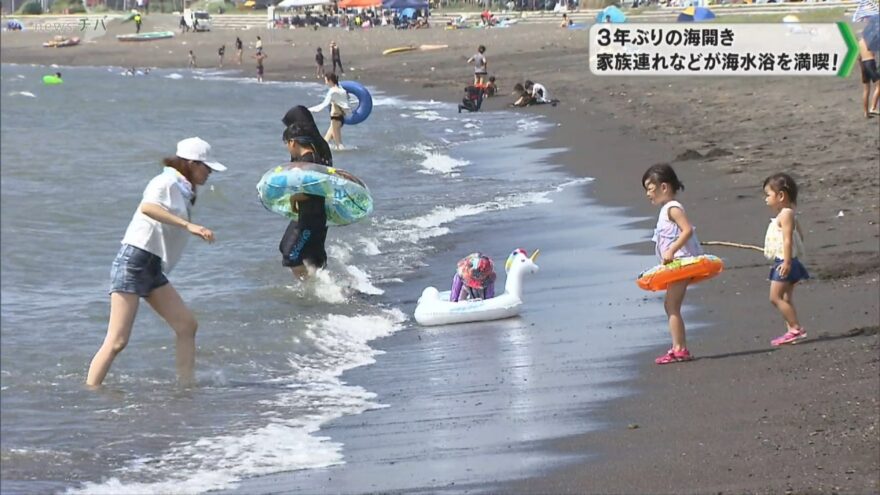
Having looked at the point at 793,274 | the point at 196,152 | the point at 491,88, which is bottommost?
the point at 491,88

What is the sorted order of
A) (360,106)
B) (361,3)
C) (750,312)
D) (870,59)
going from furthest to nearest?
(870,59) < (750,312) < (360,106) < (361,3)

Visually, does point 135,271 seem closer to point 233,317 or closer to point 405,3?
point 405,3

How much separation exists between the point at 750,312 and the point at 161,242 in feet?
11.9

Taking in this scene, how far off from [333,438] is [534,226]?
4.35 meters

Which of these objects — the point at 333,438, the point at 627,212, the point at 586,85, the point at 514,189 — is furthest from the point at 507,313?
the point at 586,85

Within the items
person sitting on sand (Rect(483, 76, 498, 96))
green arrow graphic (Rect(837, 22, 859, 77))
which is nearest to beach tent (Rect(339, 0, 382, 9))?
green arrow graphic (Rect(837, 22, 859, 77))

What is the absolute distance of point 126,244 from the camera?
25.6 feet

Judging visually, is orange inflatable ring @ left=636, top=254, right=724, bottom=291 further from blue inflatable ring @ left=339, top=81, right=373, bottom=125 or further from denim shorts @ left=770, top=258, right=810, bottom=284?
blue inflatable ring @ left=339, top=81, right=373, bottom=125

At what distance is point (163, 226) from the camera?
7.70 m

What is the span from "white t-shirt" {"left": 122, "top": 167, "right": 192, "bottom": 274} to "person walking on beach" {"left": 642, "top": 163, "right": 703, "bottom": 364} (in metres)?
2.31

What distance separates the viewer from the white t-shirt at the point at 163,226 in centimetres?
751
